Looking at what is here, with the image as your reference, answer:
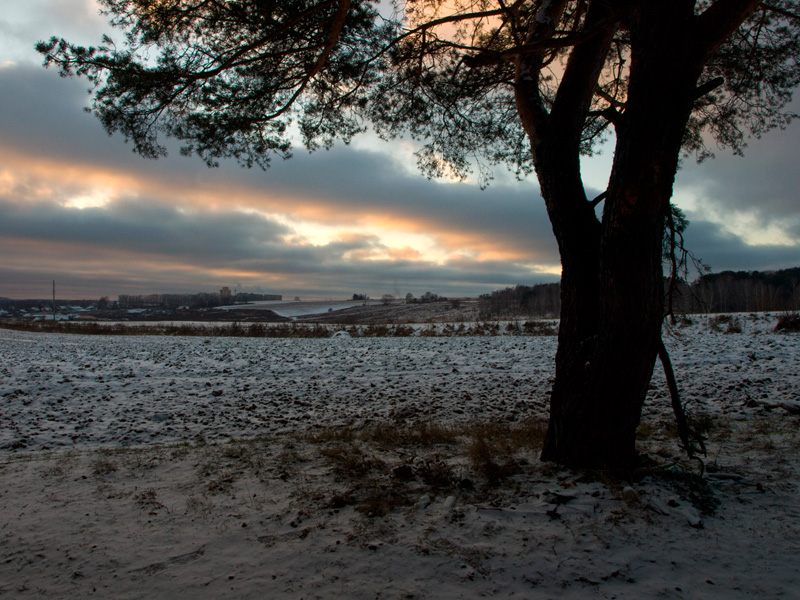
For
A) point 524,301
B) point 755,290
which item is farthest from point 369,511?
point 524,301

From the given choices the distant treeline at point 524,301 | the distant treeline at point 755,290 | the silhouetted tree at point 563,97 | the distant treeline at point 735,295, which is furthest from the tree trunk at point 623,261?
the distant treeline at point 524,301

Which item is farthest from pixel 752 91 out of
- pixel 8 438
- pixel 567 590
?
pixel 8 438

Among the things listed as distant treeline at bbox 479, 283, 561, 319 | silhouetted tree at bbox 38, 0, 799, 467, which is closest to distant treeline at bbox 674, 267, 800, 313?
distant treeline at bbox 479, 283, 561, 319

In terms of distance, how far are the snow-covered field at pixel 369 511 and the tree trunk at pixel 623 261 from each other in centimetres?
45

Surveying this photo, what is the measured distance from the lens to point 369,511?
10.3 feet

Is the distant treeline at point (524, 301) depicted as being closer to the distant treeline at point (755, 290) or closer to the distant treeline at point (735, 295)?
the distant treeline at point (735, 295)

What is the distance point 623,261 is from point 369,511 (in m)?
2.68

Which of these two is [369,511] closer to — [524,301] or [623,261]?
[623,261]

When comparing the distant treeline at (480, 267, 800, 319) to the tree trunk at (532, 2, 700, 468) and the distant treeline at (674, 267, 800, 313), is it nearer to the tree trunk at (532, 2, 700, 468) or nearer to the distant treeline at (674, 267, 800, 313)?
the distant treeline at (674, 267, 800, 313)

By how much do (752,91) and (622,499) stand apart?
6.88 meters

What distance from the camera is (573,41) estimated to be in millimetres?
3580

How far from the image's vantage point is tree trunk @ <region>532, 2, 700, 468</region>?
3250mm

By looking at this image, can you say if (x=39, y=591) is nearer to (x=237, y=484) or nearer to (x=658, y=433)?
(x=237, y=484)

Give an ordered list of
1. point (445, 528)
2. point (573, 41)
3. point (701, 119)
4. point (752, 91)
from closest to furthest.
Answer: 1. point (445, 528)
2. point (573, 41)
3. point (752, 91)
4. point (701, 119)
